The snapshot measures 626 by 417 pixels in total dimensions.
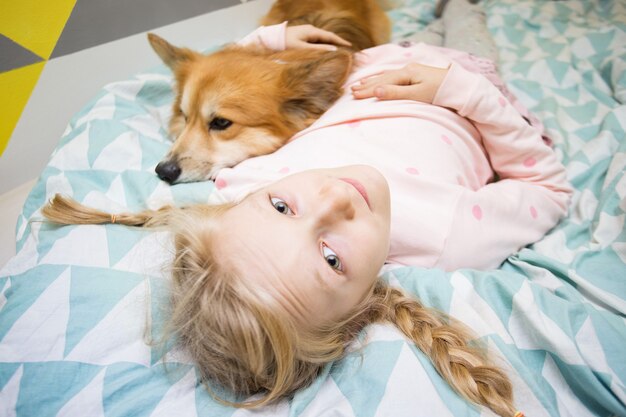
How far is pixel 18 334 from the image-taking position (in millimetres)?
712

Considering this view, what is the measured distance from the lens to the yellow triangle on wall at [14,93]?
116cm

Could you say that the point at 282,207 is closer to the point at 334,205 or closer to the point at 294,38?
the point at 334,205

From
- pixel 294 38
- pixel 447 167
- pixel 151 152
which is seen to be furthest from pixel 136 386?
pixel 294 38

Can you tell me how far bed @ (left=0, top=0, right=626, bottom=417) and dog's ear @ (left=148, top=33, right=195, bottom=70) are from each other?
342mm

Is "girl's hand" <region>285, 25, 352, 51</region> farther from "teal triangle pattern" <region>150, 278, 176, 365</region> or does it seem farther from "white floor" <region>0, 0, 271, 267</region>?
"teal triangle pattern" <region>150, 278, 176, 365</region>

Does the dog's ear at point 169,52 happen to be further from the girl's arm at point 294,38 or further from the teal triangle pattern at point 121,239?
the teal triangle pattern at point 121,239

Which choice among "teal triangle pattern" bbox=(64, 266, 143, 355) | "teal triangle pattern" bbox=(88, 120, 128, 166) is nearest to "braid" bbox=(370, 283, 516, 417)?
"teal triangle pattern" bbox=(64, 266, 143, 355)

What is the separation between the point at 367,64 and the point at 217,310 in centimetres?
105

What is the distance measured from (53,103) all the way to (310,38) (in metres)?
0.96

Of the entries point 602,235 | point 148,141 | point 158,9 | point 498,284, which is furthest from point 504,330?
point 158,9

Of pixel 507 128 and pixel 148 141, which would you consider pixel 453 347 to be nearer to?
pixel 507 128

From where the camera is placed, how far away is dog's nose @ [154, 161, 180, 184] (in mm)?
1099

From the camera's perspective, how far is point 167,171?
1101 mm

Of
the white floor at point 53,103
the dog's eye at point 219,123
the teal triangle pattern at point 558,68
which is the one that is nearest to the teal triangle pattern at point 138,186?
the dog's eye at point 219,123
